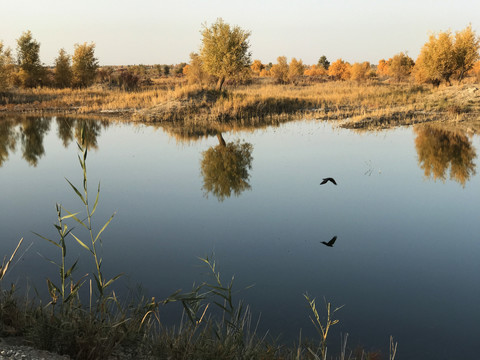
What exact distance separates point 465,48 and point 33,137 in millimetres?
38764

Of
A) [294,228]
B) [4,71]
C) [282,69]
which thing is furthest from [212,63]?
[282,69]

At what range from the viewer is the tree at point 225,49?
32906 mm

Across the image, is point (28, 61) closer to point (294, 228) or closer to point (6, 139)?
point (6, 139)

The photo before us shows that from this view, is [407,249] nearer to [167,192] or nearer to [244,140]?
[167,192]

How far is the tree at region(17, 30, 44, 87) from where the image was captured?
147 ft

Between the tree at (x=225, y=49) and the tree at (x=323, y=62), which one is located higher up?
the tree at (x=323, y=62)

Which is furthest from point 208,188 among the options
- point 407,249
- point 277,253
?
point 407,249

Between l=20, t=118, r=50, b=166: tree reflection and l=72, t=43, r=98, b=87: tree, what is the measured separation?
2017 cm

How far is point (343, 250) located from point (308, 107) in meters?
26.7

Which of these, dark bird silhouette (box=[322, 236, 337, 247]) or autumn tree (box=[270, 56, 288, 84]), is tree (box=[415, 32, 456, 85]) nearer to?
autumn tree (box=[270, 56, 288, 84])

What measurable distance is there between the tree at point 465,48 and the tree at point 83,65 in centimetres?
3837

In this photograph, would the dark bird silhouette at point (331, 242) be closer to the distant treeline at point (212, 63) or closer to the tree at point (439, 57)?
the distant treeline at point (212, 63)

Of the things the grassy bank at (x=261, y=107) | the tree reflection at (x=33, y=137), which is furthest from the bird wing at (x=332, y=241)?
the grassy bank at (x=261, y=107)

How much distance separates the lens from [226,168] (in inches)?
548
